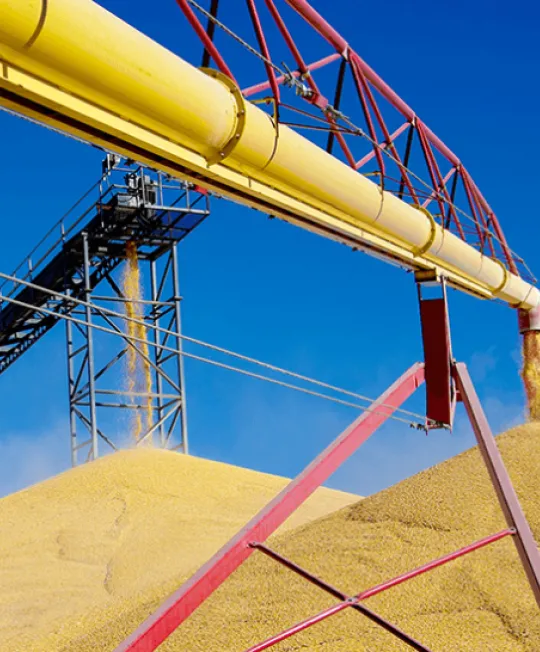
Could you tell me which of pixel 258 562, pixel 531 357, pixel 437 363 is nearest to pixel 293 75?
pixel 437 363

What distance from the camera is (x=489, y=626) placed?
7.44 meters

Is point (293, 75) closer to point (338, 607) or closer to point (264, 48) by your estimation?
point (264, 48)

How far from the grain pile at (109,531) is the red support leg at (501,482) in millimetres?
4001

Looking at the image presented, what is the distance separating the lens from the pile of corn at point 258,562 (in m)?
7.57

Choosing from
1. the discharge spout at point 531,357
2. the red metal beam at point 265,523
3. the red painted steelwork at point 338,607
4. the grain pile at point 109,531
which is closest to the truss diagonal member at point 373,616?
the red painted steelwork at point 338,607

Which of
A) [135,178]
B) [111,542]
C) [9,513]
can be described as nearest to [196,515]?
[111,542]

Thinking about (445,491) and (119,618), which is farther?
(445,491)

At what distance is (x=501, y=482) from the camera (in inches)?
277

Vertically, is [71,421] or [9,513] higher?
[71,421]

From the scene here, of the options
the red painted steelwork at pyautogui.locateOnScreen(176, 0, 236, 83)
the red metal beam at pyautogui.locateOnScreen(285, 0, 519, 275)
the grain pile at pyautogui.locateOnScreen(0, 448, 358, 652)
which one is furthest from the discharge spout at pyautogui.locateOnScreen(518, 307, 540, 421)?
the red painted steelwork at pyautogui.locateOnScreen(176, 0, 236, 83)

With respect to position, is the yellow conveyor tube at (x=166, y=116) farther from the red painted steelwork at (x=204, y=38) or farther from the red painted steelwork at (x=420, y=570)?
the red painted steelwork at (x=420, y=570)

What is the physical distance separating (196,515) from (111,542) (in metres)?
1.71

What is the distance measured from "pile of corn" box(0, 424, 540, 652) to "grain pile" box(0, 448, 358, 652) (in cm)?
4

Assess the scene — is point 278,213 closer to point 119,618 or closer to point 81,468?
point 119,618
